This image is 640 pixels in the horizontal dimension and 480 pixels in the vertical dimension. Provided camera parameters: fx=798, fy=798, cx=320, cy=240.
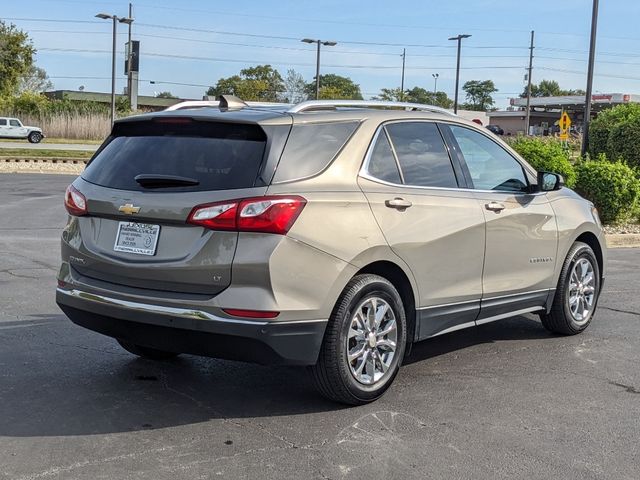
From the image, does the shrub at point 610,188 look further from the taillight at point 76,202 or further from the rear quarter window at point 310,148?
the taillight at point 76,202

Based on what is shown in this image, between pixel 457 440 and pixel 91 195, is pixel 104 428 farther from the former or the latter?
pixel 457 440

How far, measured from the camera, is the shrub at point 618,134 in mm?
18406

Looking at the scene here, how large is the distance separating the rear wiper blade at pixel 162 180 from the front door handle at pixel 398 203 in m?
1.20

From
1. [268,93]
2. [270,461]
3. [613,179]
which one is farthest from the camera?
[268,93]

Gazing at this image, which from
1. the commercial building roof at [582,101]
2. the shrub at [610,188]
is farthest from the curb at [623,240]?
the commercial building roof at [582,101]

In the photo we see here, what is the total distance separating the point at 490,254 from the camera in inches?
224

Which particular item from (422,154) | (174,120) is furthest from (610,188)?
(174,120)

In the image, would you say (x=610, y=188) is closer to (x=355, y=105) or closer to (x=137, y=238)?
(x=355, y=105)

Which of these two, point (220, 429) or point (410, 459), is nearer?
point (410, 459)

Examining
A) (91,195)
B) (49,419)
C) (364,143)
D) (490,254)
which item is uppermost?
(364,143)

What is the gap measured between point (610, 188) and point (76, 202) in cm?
1188

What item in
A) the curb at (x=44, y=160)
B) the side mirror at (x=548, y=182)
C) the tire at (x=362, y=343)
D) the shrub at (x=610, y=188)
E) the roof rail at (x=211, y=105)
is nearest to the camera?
the tire at (x=362, y=343)

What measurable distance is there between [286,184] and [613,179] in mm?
11586

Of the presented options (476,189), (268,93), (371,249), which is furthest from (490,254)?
(268,93)
